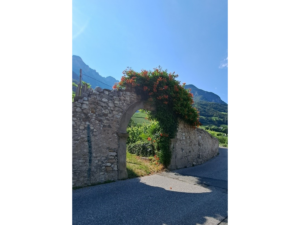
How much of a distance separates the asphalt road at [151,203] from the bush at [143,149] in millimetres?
3622

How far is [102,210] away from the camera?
3258 millimetres

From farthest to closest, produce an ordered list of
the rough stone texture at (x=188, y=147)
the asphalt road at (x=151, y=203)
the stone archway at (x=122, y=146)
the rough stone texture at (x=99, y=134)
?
the rough stone texture at (x=188, y=147) < the stone archway at (x=122, y=146) < the rough stone texture at (x=99, y=134) < the asphalt road at (x=151, y=203)

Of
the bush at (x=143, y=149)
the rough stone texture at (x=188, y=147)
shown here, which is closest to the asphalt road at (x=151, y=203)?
the rough stone texture at (x=188, y=147)

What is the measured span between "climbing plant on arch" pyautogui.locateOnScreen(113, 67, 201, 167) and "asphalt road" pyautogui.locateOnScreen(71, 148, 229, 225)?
2.39 m

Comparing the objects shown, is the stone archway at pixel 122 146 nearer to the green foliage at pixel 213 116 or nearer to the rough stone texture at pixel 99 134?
the rough stone texture at pixel 99 134

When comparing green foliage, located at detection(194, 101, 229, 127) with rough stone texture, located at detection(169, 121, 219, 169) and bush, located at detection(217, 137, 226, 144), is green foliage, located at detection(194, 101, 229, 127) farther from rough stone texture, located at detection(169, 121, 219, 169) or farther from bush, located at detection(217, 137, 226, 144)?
rough stone texture, located at detection(169, 121, 219, 169)

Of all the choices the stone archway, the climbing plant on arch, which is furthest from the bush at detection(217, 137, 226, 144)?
the stone archway

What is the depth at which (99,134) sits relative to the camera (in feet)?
16.7

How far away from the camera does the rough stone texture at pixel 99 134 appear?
465 centimetres

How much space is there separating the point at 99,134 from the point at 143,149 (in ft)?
15.4
